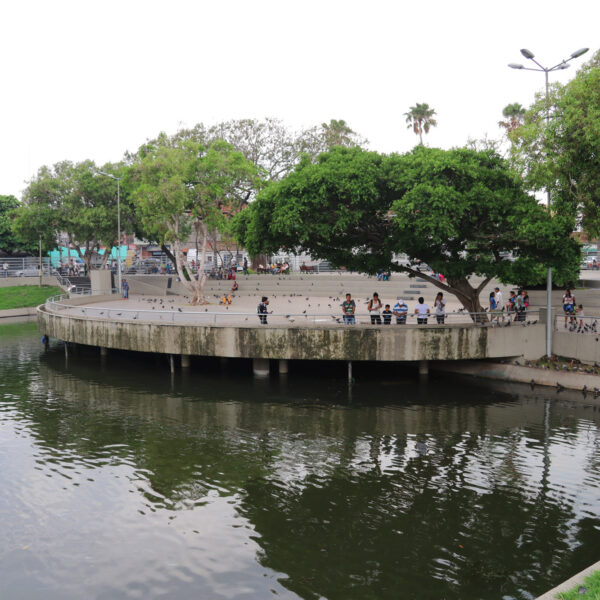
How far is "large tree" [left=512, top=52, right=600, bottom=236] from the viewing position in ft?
66.9

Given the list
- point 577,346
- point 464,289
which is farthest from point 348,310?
point 577,346

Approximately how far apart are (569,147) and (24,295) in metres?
49.8

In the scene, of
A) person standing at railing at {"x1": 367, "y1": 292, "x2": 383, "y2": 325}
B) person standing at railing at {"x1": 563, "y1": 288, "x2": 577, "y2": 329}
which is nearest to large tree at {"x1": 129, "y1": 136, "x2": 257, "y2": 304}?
person standing at railing at {"x1": 367, "y1": 292, "x2": 383, "y2": 325}

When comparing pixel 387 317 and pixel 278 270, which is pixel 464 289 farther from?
pixel 278 270

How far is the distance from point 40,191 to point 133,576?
48.2m

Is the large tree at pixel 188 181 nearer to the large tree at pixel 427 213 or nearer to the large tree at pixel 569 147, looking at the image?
the large tree at pixel 427 213

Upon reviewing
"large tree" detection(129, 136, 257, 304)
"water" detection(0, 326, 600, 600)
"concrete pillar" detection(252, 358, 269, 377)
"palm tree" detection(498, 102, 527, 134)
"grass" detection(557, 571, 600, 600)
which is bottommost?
"water" detection(0, 326, 600, 600)

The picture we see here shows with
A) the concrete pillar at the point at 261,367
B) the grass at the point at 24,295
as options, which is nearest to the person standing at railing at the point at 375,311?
the concrete pillar at the point at 261,367

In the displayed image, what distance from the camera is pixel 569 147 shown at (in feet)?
69.1

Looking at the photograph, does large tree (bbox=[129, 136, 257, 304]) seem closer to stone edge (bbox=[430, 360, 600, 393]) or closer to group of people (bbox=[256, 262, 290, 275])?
group of people (bbox=[256, 262, 290, 275])

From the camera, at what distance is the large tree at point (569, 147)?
66.9 ft

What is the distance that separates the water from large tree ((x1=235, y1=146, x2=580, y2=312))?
5.50m

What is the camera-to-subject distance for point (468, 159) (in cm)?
2317

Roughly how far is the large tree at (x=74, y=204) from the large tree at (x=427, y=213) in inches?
1138
